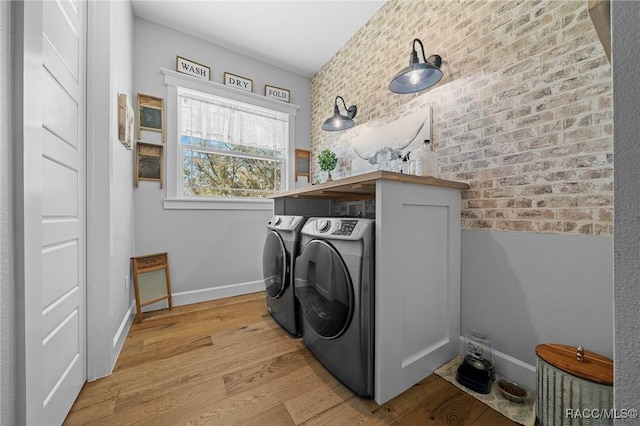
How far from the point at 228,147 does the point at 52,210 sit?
199 centimetres

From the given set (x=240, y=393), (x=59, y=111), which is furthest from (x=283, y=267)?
(x=59, y=111)

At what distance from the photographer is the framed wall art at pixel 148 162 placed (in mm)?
2277

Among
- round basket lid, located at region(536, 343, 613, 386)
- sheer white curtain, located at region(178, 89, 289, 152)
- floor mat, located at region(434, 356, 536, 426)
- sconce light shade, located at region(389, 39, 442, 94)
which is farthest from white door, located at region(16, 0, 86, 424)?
round basket lid, located at region(536, 343, 613, 386)

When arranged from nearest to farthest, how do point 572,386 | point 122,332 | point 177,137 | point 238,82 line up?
point 572,386
point 122,332
point 177,137
point 238,82

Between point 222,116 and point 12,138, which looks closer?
point 12,138

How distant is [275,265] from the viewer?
6.20ft

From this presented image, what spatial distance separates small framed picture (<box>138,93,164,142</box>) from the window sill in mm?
717

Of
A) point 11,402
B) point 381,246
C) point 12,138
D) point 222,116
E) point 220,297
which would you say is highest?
point 222,116

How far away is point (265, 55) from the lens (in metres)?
2.85

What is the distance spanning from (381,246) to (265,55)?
113 inches

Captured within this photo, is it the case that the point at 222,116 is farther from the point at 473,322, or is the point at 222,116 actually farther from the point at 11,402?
the point at 473,322

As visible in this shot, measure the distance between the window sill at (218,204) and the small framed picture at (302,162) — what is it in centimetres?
64

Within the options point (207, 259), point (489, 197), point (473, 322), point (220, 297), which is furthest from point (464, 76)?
point (220, 297)

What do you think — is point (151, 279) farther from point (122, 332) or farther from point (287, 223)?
point (287, 223)
